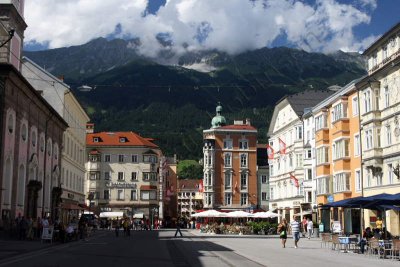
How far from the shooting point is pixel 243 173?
356 ft

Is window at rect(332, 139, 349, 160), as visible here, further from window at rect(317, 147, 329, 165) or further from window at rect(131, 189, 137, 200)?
window at rect(131, 189, 137, 200)

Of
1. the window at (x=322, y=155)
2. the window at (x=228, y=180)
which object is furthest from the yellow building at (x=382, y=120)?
the window at (x=228, y=180)

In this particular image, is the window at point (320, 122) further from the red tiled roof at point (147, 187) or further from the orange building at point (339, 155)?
the red tiled roof at point (147, 187)

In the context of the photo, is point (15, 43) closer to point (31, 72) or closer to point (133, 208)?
point (31, 72)

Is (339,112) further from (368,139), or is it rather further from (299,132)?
(299,132)

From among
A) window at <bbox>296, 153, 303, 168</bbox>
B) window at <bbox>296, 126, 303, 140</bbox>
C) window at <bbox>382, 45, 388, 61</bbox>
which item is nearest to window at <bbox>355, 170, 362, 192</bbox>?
window at <bbox>382, 45, 388, 61</bbox>

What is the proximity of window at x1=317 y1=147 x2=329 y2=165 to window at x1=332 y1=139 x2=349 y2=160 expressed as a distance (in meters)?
2.08

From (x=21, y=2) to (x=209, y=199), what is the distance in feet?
211

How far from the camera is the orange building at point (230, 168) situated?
107m

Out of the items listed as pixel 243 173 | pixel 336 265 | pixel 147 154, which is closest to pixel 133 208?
pixel 147 154

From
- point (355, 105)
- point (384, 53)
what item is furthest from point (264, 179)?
point (384, 53)

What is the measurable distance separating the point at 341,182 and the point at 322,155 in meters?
5.64

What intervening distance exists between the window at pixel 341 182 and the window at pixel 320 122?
6.55m

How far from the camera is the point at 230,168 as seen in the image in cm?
10831
